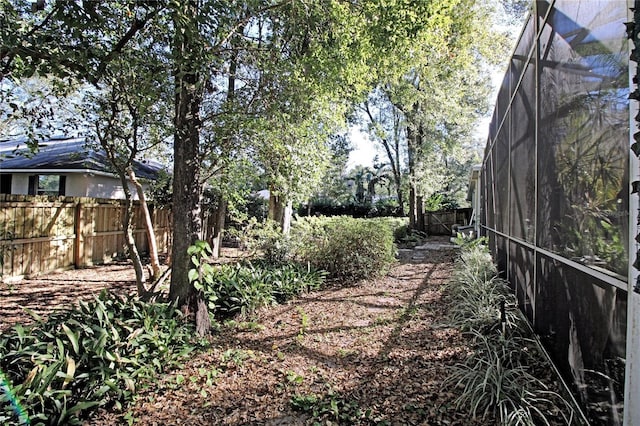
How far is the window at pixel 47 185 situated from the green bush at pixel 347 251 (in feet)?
28.1

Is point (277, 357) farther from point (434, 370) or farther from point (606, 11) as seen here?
point (606, 11)

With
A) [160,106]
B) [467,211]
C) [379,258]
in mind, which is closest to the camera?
[160,106]

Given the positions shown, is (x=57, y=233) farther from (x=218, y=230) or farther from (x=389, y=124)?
(x=389, y=124)

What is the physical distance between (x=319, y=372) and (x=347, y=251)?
4301mm

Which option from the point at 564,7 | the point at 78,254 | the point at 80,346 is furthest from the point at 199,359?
the point at 78,254

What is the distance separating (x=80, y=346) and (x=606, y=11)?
420 cm

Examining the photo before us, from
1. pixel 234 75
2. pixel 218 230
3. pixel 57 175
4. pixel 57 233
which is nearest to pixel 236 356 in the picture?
pixel 234 75

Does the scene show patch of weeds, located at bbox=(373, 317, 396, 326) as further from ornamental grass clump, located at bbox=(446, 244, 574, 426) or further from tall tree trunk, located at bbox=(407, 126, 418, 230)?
tall tree trunk, located at bbox=(407, 126, 418, 230)

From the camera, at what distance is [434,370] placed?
3293 mm

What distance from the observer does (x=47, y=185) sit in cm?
1224

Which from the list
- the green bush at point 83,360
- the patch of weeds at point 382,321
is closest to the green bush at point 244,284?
the green bush at point 83,360

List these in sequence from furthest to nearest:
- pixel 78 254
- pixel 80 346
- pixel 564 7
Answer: pixel 78 254, pixel 80 346, pixel 564 7

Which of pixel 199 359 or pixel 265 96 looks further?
pixel 265 96

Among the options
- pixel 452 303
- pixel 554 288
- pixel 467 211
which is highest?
pixel 467 211
